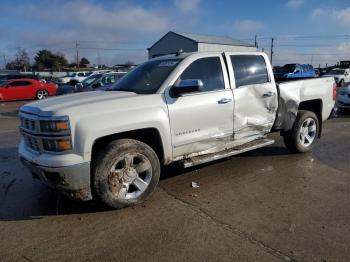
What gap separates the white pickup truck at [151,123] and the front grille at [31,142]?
1 cm

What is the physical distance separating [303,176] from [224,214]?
199 centimetres

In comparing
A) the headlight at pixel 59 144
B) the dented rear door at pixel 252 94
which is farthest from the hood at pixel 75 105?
the dented rear door at pixel 252 94

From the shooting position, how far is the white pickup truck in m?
4.09

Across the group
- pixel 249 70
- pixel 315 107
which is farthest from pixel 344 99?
pixel 249 70

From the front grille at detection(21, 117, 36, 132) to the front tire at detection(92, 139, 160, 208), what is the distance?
837 millimetres

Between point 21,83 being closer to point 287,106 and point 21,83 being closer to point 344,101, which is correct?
point 344,101

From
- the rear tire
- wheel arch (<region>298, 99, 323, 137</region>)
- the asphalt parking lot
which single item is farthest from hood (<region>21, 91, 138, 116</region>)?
the rear tire

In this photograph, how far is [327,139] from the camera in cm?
846

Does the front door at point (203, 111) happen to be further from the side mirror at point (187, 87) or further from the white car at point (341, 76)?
the white car at point (341, 76)

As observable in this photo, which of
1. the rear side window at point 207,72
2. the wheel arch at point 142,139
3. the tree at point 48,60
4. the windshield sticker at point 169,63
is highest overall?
the tree at point 48,60

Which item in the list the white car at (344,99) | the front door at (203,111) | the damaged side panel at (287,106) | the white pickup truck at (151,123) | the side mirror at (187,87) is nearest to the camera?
the white pickup truck at (151,123)

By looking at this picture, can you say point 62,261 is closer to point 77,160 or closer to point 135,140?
point 77,160

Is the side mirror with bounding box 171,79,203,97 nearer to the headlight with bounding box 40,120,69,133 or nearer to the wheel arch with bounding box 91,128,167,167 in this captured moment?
the wheel arch with bounding box 91,128,167,167

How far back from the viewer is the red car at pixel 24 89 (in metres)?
21.4
